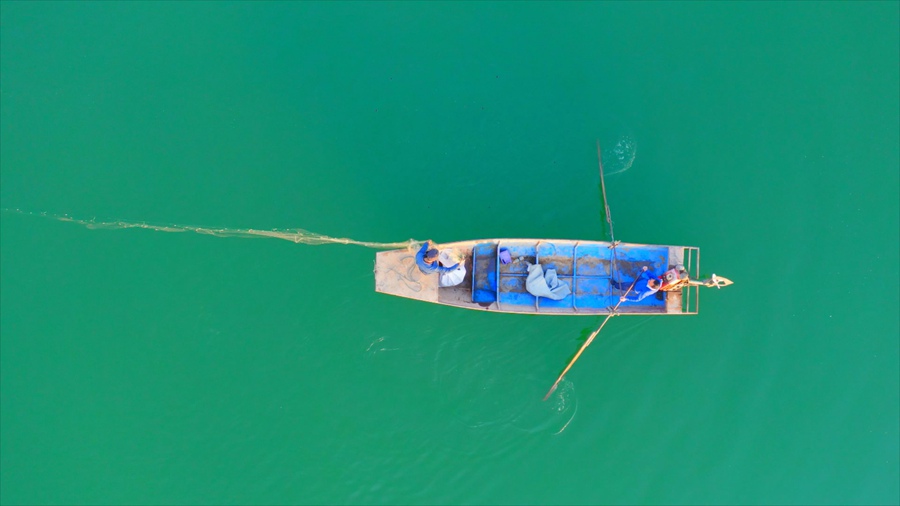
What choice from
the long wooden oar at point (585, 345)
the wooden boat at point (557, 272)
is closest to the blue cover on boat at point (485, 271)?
the wooden boat at point (557, 272)

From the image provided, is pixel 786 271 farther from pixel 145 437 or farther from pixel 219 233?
pixel 145 437

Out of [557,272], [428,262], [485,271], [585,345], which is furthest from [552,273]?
[428,262]

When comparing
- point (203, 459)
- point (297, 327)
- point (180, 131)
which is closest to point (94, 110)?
point (180, 131)

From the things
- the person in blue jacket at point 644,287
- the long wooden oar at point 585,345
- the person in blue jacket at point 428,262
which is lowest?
the long wooden oar at point 585,345

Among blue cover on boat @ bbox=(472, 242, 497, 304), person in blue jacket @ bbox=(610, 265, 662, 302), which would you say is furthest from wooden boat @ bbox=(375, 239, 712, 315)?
person in blue jacket @ bbox=(610, 265, 662, 302)

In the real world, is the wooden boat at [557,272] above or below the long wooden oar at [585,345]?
above

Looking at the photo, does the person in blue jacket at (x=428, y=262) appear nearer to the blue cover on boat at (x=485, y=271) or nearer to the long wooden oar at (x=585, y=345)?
the blue cover on boat at (x=485, y=271)
